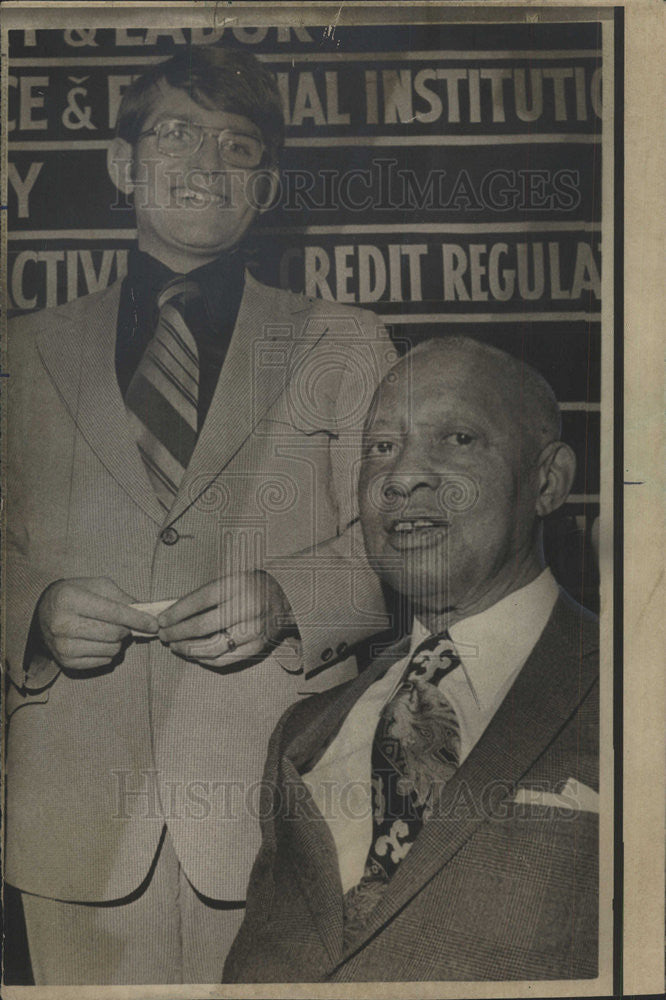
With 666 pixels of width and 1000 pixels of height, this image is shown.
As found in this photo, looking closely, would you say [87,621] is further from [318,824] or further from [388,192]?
[388,192]

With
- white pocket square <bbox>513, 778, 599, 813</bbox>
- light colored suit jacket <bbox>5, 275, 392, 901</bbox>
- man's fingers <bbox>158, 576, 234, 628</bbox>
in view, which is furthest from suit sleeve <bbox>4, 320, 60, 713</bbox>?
white pocket square <bbox>513, 778, 599, 813</bbox>

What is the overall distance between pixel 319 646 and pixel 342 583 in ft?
0.42

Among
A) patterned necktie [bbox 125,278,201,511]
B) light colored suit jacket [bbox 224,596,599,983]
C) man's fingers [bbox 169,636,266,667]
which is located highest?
patterned necktie [bbox 125,278,201,511]

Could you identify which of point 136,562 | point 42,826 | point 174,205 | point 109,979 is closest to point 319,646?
point 136,562

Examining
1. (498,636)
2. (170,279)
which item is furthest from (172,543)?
(498,636)

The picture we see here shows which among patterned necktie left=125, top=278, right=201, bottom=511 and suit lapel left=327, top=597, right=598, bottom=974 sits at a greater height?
patterned necktie left=125, top=278, right=201, bottom=511

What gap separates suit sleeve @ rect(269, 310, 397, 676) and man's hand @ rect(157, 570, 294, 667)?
3 cm

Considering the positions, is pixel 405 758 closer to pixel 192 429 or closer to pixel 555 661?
pixel 555 661

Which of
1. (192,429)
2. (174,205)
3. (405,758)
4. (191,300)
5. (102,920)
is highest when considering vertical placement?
(174,205)

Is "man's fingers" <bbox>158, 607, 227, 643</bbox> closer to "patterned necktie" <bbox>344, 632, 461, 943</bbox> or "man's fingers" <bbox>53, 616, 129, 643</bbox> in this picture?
"man's fingers" <bbox>53, 616, 129, 643</bbox>

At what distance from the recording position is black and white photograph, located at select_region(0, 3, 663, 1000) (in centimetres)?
175

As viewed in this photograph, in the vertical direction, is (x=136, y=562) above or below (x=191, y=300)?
below

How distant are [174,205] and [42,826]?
124 cm

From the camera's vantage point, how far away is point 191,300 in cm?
180
